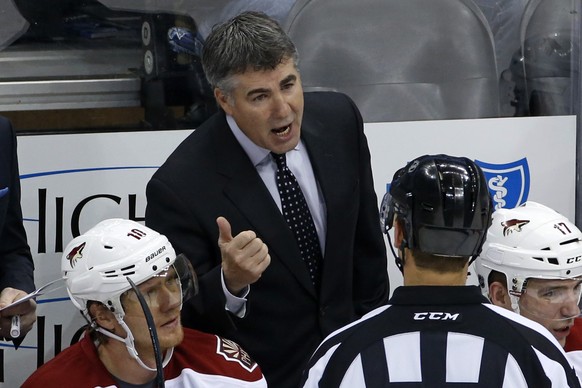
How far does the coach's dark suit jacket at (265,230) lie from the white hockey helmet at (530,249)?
1.19ft

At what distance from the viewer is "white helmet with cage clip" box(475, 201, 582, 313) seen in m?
2.67

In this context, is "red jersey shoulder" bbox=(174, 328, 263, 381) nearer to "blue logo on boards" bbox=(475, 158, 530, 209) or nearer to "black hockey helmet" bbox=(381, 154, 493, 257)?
"black hockey helmet" bbox=(381, 154, 493, 257)

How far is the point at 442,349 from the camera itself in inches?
73.4

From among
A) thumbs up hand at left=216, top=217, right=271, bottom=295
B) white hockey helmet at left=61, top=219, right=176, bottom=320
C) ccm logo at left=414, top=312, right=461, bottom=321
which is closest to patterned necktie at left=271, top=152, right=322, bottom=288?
thumbs up hand at left=216, top=217, right=271, bottom=295

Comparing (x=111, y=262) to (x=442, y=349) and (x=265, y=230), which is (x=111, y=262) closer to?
(x=265, y=230)

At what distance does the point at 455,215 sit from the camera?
6.31 ft

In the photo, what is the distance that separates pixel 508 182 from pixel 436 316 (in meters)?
1.82

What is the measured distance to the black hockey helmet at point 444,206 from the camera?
1918 mm

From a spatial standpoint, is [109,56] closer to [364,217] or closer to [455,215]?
[364,217]

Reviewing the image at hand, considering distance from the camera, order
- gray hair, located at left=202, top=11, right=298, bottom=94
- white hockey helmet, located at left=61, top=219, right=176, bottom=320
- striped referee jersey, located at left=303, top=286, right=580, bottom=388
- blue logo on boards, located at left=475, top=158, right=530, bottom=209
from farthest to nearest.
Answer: blue logo on boards, located at left=475, top=158, right=530, bottom=209, gray hair, located at left=202, top=11, right=298, bottom=94, white hockey helmet, located at left=61, top=219, right=176, bottom=320, striped referee jersey, located at left=303, top=286, right=580, bottom=388

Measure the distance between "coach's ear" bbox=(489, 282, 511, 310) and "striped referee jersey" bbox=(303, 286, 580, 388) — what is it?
0.83m

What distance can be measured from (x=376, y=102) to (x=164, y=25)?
73 cm

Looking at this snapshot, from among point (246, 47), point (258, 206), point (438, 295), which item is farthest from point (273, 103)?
point (438, 295)

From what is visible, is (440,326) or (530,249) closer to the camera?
(440,326)
